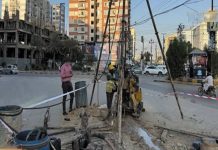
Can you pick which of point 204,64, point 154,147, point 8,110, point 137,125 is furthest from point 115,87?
point 204,64

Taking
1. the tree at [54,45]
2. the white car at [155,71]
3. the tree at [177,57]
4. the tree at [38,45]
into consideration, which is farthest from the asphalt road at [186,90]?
the tree at [54,45]

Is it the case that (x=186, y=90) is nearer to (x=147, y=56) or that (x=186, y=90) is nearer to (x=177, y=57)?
(x=177, y=57)

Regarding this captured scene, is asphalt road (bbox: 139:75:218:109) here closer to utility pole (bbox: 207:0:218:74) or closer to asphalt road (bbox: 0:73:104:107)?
asphalt road (bbox: 0:73:104:107)

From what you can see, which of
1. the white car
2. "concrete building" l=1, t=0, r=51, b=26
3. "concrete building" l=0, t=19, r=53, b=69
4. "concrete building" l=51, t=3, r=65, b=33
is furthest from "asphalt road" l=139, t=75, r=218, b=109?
"concrete building" l=51, t=3, r=65, b=33

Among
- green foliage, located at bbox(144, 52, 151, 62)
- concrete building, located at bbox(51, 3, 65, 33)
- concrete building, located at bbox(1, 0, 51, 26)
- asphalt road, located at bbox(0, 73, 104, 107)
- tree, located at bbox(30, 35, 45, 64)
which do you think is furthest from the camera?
concrete building, located at bbox(51, 3, 65, 33)

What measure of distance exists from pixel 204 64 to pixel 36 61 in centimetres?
6468

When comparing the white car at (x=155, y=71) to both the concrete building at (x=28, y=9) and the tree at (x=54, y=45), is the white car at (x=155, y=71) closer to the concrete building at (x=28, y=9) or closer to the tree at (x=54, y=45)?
the tree at (x=54, y=45)

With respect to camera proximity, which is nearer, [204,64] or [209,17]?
[209,17]

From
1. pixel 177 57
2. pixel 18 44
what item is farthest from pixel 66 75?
pixel 18 44

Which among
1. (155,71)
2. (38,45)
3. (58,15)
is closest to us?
(155,71)

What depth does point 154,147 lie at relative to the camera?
7.71m

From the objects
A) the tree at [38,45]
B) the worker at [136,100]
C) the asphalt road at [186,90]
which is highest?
the tree at [38,45]

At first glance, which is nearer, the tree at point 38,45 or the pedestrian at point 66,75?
the pedestrian at point 66,75

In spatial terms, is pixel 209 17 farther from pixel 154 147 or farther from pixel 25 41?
pixel 25 41
